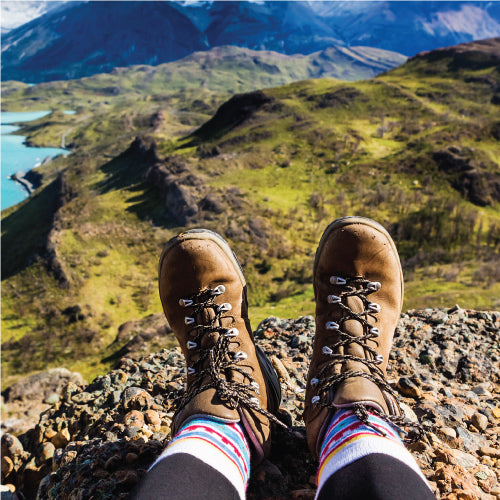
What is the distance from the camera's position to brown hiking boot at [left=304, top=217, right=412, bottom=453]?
1.68 m

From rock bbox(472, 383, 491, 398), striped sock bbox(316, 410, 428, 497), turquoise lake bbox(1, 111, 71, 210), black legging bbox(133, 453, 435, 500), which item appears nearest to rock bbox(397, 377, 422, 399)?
rock bbox(472, 383, 491, 398)

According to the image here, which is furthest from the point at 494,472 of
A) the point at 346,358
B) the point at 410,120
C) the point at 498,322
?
the point at 410,120

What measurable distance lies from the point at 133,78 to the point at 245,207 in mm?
176158

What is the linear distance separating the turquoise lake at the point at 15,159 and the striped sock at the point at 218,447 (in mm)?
72404

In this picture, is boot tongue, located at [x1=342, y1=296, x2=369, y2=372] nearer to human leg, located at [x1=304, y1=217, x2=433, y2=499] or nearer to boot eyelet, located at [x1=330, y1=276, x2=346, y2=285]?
human leg, located at [x1=304, y1=217, x2=433, y2=499]

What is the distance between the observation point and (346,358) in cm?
192

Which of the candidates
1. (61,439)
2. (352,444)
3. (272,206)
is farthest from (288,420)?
(272,206)

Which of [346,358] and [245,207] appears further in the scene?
[245,207]

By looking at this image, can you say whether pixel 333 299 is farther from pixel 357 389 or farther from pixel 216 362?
pixel 216 362

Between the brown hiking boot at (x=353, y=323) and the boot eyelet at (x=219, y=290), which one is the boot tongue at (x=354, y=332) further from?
the boot eyelet at (x=219, y=290)

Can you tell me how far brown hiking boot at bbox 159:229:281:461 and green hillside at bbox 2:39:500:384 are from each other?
4.94 metres

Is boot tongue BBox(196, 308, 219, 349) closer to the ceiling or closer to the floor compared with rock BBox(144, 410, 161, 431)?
closer to the ceiling

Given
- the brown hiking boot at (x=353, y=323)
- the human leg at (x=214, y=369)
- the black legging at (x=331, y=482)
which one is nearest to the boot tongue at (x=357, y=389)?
the brown hiking boot at (x=353, y=323)

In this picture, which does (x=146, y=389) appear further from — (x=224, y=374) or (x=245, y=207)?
(x=245, y=207)
